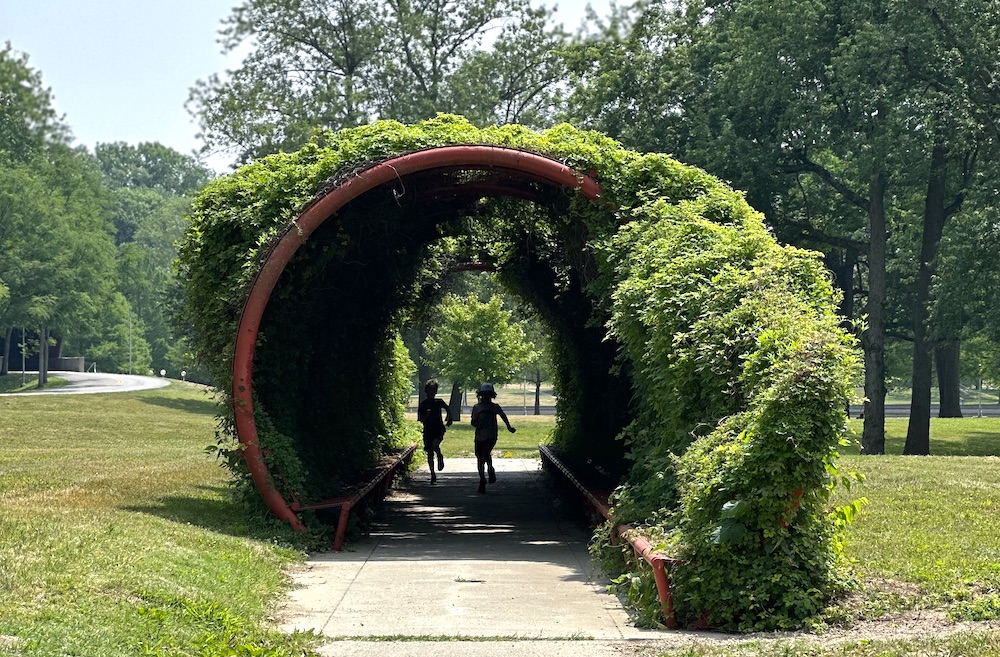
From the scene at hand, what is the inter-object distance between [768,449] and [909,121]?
82.4 ft

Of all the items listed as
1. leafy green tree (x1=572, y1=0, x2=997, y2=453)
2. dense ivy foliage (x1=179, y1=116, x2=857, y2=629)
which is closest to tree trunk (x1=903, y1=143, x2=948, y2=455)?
leafy green tree (x1=572, y1=0, x2=997, y2=453)

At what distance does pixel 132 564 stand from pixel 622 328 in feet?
17.7

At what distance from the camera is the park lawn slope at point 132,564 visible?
7.10m

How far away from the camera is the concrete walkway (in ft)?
26.7

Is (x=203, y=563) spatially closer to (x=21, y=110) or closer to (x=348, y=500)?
(x=348, y=500)

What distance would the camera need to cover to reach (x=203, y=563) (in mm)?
9844

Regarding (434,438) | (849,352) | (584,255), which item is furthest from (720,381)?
(434,438)

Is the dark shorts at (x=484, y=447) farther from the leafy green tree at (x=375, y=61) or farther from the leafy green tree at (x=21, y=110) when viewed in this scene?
the leafy green tree at (x=21, y=110)

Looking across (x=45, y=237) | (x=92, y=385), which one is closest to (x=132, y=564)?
(x=45, y=237)

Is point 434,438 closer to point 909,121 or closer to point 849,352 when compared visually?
point 849,352

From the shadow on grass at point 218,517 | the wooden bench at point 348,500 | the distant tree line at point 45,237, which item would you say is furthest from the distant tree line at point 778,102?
the shadow on grass at point 218,517

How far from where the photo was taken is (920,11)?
3095cm

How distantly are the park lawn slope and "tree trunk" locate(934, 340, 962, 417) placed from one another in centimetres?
3643

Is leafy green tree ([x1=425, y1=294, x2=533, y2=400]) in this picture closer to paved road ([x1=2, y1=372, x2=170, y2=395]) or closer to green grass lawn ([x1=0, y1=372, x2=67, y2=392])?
paved road ([x1=2, y1=372, x2=170, y2=395])
